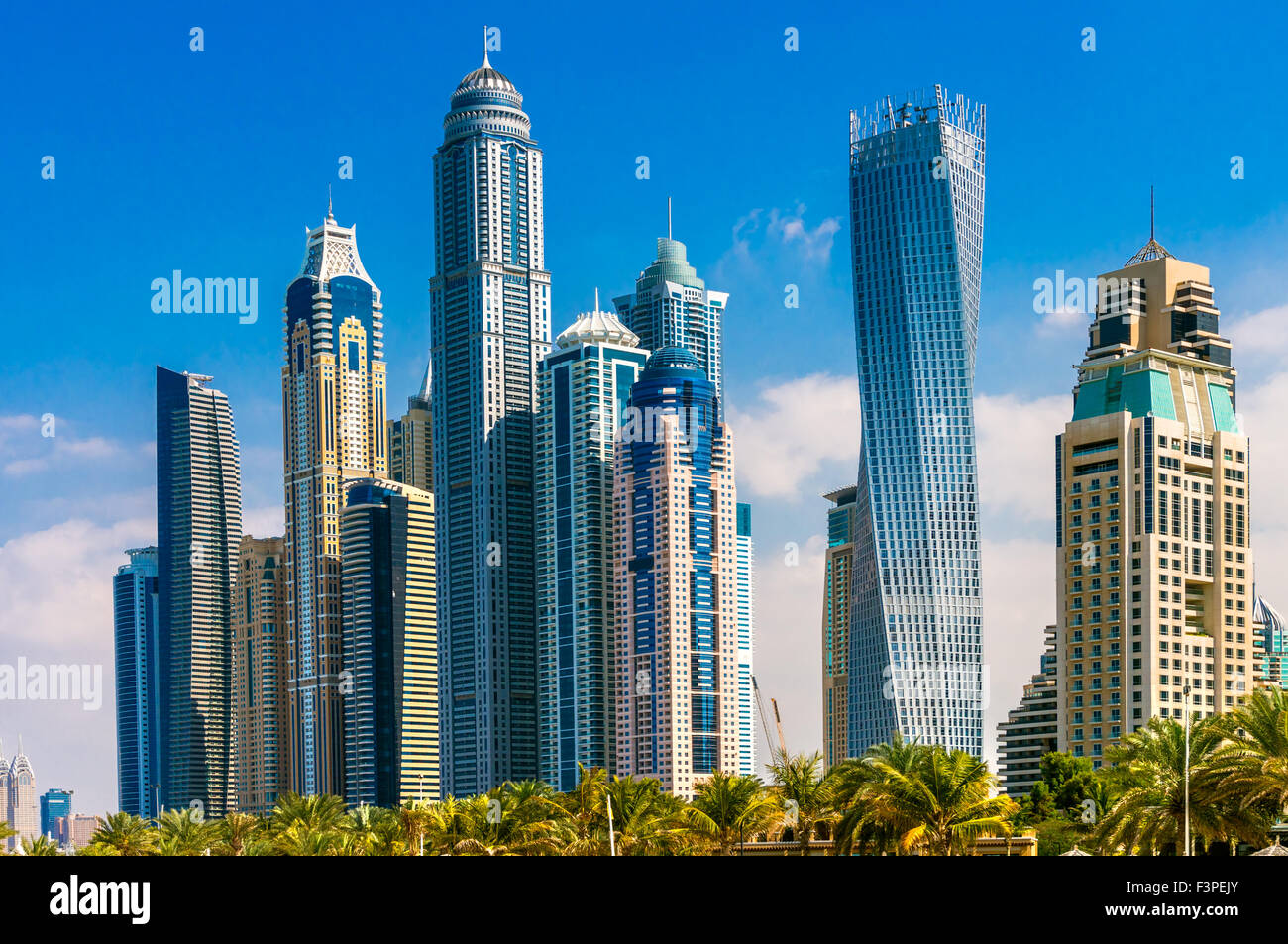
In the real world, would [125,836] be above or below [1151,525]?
below

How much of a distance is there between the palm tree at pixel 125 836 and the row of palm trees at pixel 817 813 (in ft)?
0.43

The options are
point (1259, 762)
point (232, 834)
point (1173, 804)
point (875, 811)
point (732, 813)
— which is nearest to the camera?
point (1259, 762)

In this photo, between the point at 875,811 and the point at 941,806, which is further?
the point at 875,811

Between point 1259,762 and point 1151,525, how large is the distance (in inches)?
4399

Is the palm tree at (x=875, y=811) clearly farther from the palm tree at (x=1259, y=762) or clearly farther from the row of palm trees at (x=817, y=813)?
the palm tree at (x=1259, y=762)

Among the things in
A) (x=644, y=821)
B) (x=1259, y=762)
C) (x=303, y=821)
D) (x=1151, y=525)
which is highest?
(x=1151, y=525)

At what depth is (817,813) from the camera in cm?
7825

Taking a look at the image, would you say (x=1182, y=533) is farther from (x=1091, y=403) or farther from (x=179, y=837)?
(x=179, y=837)

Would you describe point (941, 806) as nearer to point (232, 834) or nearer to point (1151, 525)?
point (232, 834)

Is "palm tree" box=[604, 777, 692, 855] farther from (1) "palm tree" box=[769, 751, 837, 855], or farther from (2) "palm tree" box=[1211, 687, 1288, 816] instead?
(2) "palm tree" box=[1211, 687, 1288, 816]

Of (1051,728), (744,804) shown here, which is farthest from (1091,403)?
(744,804)
